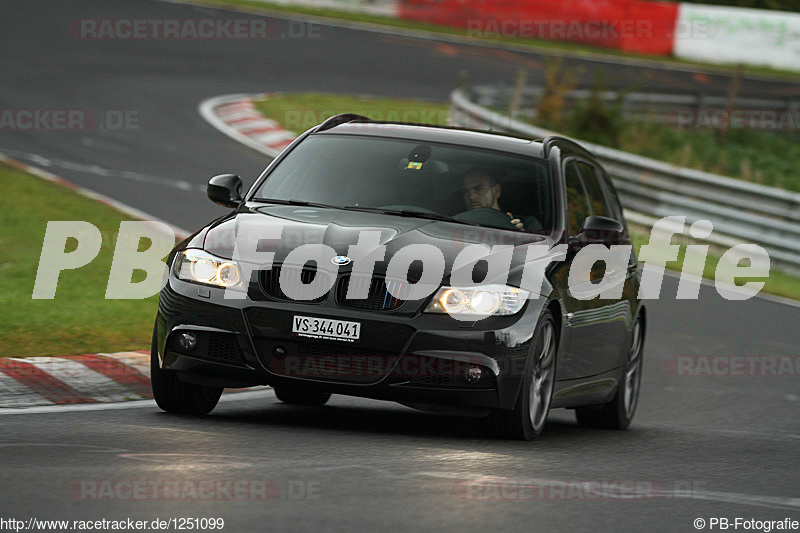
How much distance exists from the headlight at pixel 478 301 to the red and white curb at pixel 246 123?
14.0 m

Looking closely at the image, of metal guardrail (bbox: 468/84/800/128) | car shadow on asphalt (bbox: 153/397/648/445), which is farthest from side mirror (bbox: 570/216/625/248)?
metal guardrail (bbox: 468/84/800/128)

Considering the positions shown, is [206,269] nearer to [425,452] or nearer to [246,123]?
[425,452]

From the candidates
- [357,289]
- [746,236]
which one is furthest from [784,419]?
[746,236]

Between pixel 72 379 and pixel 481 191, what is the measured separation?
8.67 feet

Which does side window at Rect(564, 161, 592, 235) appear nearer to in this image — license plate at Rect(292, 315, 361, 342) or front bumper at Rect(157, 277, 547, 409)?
front bumper at Rect(157, 277, 547, 409)

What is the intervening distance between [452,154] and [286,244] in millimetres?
1629

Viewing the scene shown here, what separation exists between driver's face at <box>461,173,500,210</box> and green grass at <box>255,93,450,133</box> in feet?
48.5

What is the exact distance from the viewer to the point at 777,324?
1525 cm

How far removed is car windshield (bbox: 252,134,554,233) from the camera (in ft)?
27.7

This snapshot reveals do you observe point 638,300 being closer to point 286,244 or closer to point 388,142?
point 388,142

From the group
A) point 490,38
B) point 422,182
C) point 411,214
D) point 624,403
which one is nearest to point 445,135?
Answer: point 422,182

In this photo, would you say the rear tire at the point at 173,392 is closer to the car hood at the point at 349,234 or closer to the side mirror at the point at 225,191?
the car hood at the point at 349,234

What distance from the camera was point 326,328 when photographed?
23.9 feet

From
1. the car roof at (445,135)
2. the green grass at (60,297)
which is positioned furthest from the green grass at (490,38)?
the car roof at (445,135)
